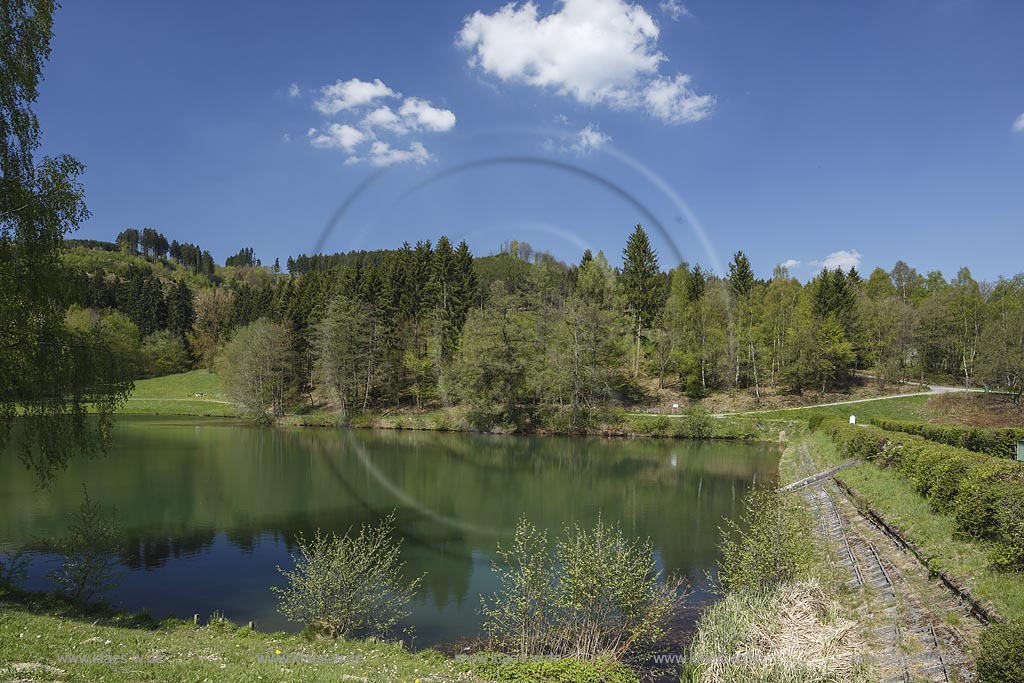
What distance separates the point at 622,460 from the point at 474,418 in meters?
19.8

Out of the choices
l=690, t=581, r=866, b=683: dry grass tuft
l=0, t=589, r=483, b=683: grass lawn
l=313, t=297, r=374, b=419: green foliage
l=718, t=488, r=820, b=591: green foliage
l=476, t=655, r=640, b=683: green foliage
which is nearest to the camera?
l=0, t=589, r=483, b=683: grass lawn

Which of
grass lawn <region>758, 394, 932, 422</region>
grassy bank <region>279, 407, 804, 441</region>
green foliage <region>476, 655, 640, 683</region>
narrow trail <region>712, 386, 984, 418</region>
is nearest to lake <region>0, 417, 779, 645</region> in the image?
green foliage <region>476, 655, 640, 683</region>

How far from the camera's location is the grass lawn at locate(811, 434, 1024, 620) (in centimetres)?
895

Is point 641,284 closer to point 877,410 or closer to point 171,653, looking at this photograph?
point 877,410

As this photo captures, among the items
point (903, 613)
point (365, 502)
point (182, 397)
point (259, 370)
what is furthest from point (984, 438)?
point (182, 397)

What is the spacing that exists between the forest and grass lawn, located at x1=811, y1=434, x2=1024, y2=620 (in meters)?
36.8

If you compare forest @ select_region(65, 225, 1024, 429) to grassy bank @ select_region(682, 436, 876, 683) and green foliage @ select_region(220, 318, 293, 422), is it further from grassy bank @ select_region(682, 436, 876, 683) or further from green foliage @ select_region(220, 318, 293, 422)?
grassy bank @ select_region(682, 436, 876, 683)

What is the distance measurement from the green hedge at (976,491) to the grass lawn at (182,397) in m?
67.0

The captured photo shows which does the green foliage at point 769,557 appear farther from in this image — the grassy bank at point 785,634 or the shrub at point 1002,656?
the shrub at point 1002,656

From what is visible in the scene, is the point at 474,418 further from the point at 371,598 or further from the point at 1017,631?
the point at 1017,631

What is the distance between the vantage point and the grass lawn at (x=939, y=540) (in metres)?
8.95

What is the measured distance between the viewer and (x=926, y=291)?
88438 mm

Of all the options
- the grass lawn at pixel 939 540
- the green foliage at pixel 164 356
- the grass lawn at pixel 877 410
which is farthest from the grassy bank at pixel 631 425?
the green foliage at pixel 164 356

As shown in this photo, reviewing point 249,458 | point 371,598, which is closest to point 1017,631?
point 371,598
